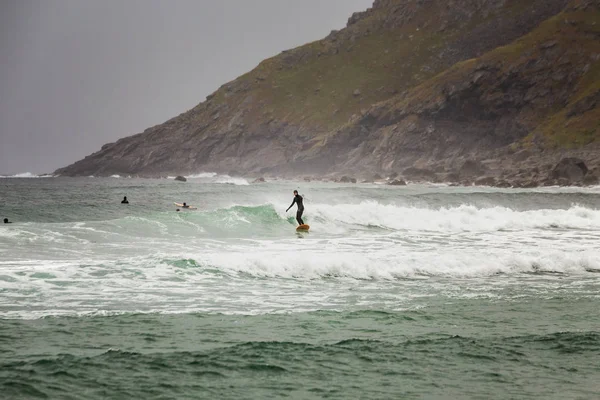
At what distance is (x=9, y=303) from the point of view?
13.6 meters

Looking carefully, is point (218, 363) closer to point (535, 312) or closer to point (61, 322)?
point (61, 322)

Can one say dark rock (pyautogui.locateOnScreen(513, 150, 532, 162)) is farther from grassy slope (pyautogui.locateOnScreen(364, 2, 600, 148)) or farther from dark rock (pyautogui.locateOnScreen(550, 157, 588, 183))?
dark rock (pyautogui.locateOnScreen(550, 157, 588, 183))

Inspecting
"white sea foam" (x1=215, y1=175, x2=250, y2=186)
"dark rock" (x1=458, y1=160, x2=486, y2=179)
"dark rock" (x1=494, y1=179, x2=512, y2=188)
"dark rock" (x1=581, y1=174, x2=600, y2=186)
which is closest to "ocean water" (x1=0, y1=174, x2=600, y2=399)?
"dark rock" (x1=581, y1=174, x2=600, y2=186)

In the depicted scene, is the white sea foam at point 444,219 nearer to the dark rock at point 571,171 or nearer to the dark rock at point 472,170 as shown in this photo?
the dark rock at point 571,171

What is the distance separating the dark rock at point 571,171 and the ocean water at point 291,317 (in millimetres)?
65232

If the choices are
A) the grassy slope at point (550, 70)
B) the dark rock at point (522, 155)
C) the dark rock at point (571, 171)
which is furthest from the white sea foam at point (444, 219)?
Answer: the grassy slope at point (550, 70)

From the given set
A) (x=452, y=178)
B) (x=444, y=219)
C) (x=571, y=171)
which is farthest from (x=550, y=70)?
(x=444, y=219)

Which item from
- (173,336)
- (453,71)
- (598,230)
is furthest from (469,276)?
(453,71)

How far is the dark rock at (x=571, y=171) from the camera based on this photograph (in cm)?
8899

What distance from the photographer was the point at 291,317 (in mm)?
13133

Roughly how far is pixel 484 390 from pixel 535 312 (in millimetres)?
5758

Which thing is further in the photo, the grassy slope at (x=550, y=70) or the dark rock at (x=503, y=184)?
the grassy slope at (x=550, y=70)

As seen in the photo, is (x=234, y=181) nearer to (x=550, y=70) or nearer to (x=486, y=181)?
(x=486, y=181)

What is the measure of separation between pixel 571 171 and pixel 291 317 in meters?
85.2
